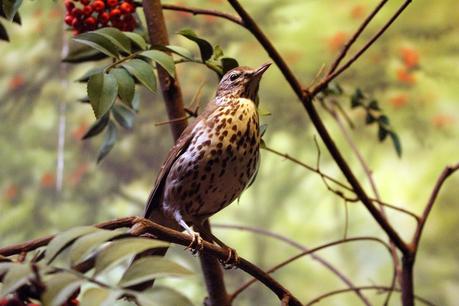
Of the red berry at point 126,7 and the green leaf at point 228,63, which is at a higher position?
the red berry at point 126,7

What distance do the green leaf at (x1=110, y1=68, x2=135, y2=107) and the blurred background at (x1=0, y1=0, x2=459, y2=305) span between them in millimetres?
883

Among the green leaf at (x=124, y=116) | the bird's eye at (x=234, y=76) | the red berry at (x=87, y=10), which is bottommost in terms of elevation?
the green leaf at (x=124, y=116)

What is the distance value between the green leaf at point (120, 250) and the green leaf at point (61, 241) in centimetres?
2

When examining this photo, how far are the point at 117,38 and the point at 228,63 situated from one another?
196 mm

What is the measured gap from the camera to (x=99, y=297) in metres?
→ 0.40

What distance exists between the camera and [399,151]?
1.14 metres

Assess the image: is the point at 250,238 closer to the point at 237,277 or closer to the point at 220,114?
the point at 237,277

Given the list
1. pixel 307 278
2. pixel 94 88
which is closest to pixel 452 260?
Result: pixel 307 278

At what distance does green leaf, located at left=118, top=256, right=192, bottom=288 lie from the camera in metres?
0.41

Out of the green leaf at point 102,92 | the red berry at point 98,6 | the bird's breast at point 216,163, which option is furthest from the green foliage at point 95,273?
the red berry at point 98,6

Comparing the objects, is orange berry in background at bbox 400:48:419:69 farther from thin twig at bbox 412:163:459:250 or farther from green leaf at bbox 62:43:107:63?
green leaf at bbox 62:43:107:63

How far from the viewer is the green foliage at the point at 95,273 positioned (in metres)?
0.39

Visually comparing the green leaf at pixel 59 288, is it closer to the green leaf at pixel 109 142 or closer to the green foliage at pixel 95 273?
the green foliage at pixel 95 273

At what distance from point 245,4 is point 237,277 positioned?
2.20ft
